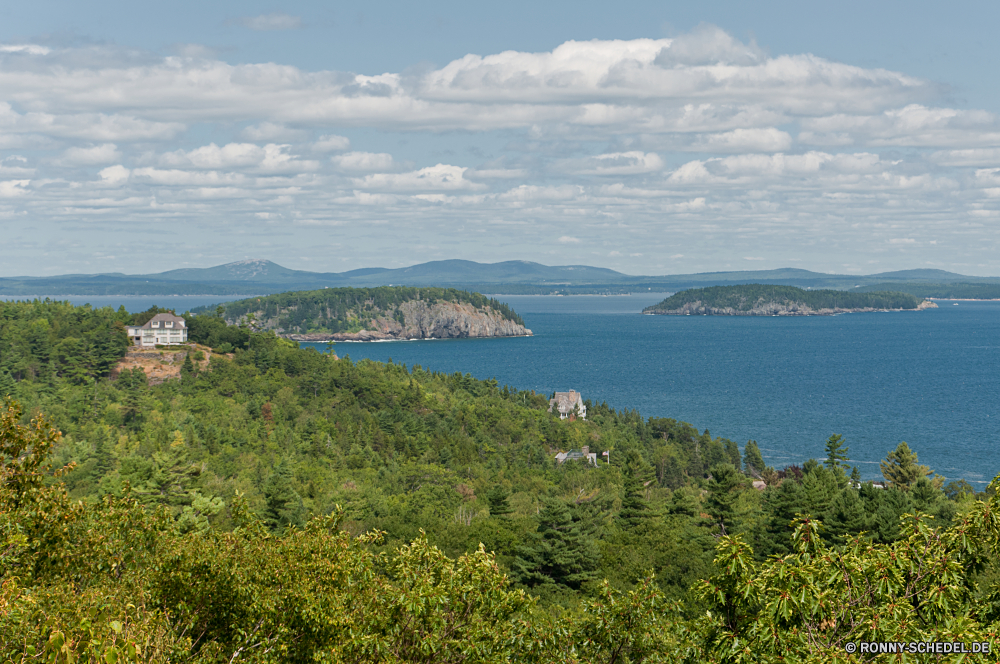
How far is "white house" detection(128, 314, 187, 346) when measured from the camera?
335 ft

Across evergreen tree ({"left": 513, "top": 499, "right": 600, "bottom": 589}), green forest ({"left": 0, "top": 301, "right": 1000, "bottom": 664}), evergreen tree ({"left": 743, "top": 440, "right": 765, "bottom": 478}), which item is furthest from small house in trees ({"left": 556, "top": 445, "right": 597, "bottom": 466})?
evergreen tree ({"left": 513, "top": 499, "right": 600, "bottom": 589})

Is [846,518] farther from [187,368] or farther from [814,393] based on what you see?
[814,393]

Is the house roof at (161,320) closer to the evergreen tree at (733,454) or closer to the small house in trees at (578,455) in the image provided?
the small house in trees at (578,455)

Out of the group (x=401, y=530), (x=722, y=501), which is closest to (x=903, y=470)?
(x=722, y=501)

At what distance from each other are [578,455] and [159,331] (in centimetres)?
5607

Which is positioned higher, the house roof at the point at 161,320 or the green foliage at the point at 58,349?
the house roof at the point at 161,320

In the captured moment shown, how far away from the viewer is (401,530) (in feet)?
140

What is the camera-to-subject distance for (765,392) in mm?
136250

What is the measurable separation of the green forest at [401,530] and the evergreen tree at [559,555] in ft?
0.51

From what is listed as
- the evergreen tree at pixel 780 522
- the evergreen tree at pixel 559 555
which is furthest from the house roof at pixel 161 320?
the evergreen tree at pixel 780 522

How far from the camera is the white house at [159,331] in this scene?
102 meters

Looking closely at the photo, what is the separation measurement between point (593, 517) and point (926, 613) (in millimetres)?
34465

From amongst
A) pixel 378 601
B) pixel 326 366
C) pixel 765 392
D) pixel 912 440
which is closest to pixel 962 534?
pixel 378 601

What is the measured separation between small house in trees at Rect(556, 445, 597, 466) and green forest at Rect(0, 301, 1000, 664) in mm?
1558
